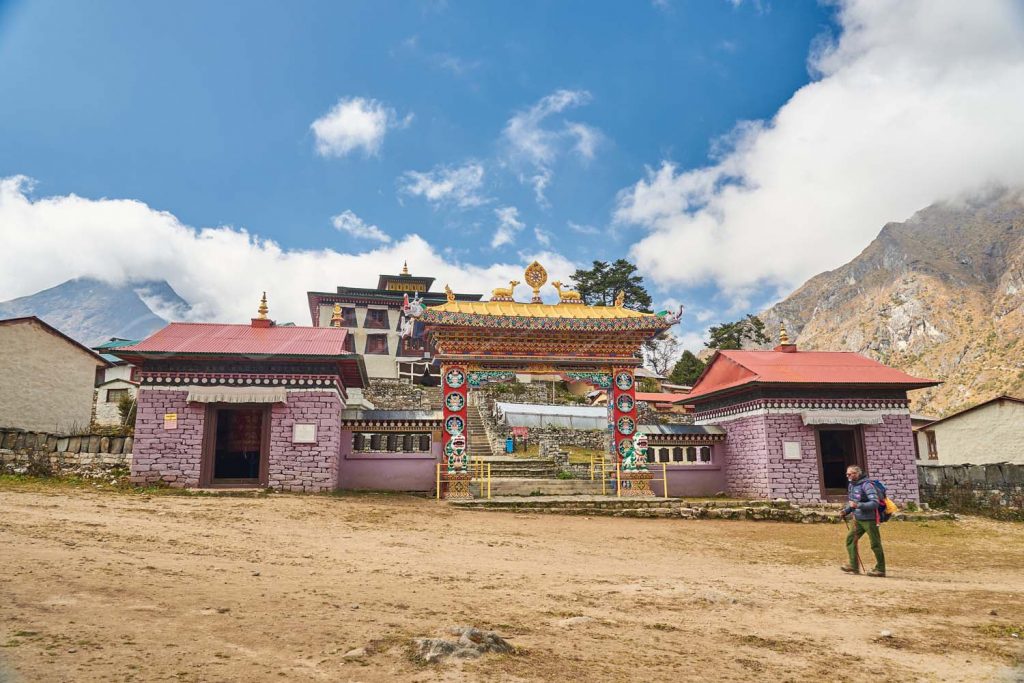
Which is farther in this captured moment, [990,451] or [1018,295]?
[1018,295]

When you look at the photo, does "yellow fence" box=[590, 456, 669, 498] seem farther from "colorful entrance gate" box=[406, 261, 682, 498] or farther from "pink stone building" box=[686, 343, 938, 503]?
"pink stone building" box=[686, 343, 938, 503]

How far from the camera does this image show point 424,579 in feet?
25.9

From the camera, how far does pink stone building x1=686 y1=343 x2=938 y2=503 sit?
19.1m

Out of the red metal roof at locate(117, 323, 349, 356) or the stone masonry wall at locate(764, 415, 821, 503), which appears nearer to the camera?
the red metal roof at locate(117, 323, 349, 356)

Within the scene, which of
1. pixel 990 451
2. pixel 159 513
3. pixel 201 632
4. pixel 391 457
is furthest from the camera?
pixel 990 451

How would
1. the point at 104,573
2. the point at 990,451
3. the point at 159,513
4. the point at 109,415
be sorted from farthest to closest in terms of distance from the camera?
the point at 109,415
the point at 990,451
the point at 159,513
the point at 104,573

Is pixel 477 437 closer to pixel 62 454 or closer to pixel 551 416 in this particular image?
pixel 551 416

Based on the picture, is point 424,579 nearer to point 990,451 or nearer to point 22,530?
point 22,530

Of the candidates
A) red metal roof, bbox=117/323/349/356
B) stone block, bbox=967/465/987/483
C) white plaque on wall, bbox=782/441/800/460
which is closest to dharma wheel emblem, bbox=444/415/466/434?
red metal roof, bbox=117/323/349/356

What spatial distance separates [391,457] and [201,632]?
43.5 feet

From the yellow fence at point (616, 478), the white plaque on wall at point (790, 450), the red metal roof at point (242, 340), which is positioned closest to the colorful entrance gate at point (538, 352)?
the yellow fence at point (616, 478)

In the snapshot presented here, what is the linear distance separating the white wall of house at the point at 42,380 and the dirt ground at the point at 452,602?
11.7 meters

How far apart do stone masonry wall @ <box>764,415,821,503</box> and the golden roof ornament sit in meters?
7.88

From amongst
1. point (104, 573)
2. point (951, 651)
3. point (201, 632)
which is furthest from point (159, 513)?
point (951, 651)
